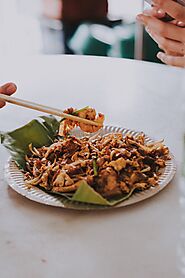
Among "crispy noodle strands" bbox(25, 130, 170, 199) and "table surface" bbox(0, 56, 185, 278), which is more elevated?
"crispy noodle strands" bbox(25, 130, 170, 199)

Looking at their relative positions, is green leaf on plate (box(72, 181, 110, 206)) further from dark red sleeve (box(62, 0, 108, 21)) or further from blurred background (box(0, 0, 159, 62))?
dark red sleeve (box(62, 0, 108, 21))

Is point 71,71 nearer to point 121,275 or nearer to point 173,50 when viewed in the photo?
point 173,50

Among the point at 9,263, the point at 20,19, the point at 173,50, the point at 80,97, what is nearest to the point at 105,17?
the point at 20,19

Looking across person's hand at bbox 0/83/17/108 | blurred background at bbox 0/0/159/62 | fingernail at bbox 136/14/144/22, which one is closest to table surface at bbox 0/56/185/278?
person's hand at bbox 0/83/17/108

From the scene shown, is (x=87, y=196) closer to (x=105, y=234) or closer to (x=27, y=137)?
(x=105, y=234)

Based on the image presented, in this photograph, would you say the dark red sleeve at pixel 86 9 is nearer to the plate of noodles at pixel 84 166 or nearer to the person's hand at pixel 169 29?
the person's hand at pixel 169 29

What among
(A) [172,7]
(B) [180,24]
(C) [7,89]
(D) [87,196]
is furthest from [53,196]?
(B) [180,24]
